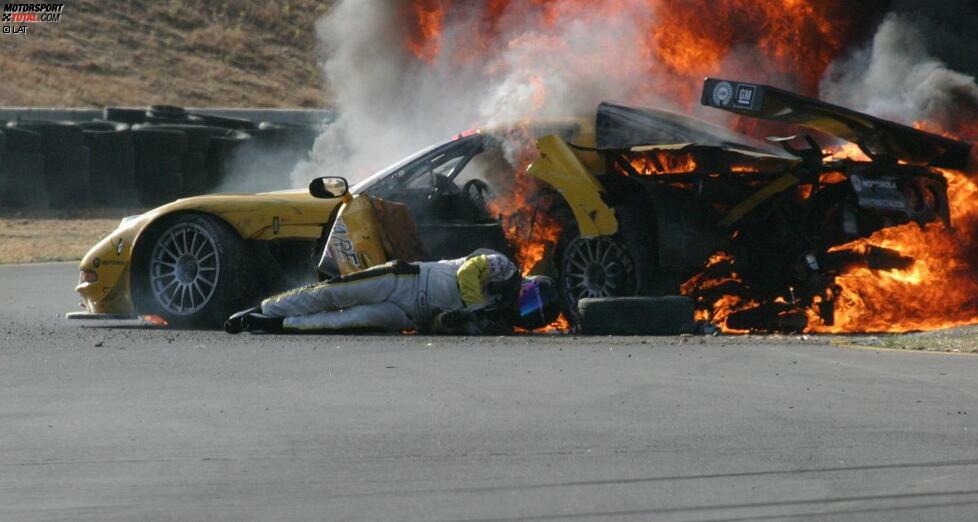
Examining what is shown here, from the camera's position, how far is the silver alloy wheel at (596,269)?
1078 cm

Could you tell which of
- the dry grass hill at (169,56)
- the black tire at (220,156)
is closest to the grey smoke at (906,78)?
the black tire at (220,156)

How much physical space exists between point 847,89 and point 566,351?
20.5 feet

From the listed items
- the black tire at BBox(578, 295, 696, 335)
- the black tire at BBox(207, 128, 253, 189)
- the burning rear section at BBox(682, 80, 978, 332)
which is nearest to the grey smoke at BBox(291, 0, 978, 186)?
the burning rear section at BBox(682, 80, 978, 332)

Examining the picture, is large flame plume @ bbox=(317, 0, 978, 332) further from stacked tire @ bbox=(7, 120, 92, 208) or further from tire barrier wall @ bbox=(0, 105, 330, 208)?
stacked tire @ bbox=(7, 120, 92, 208)

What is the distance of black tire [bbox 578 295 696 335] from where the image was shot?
1032 cm

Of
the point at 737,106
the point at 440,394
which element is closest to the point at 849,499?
the point at 440,394

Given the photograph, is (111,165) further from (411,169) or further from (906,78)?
(906,78)

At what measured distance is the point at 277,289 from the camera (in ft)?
37.4

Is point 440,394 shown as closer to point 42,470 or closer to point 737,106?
point 42,470

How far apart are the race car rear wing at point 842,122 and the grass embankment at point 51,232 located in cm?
1133

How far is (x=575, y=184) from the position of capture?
10781 millimetres

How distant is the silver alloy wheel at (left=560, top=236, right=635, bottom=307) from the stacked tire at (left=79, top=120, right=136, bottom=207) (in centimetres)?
1292

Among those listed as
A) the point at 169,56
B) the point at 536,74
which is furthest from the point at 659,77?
the point at 169,56

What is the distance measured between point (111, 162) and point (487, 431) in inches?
669
